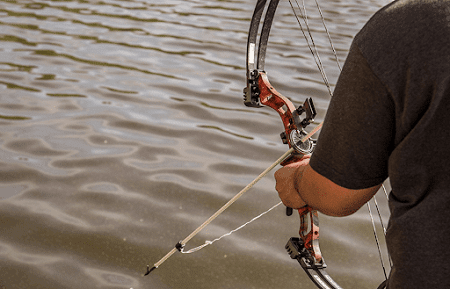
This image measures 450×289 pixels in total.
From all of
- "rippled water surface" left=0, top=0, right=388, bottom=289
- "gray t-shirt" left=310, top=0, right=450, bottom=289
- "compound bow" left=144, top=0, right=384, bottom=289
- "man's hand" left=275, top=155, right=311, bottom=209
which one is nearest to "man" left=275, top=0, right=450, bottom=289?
"gray t-shirt" left=310, top=0, right=450, bottom=289

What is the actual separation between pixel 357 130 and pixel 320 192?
0.85ft

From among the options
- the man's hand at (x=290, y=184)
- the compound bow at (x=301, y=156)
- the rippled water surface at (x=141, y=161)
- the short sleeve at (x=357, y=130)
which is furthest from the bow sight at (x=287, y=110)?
the rippled water surface at (x=141, y=161)

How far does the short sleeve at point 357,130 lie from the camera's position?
0.99 m

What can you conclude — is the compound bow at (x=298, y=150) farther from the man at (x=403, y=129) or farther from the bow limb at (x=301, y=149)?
the man at (x=403, y=129)

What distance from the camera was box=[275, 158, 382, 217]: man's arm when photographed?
3.88 ft

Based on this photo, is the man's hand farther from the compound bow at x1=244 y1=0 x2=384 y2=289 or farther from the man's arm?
the compound bow at x1=244 y1=0 x2=384 y2=289

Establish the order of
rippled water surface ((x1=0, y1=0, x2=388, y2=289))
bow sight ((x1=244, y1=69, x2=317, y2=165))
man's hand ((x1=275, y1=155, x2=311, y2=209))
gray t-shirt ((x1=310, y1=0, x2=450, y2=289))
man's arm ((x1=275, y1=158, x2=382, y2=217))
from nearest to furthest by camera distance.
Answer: gray t-shirt ((x1=310, y1=0, x2=450, y2=289)) < man's arm ((x1=275, y1=158, x2=382, y2=217)) < man's hand ((x1=275, y1=155, x2=311, y2=209)) < bow sight ((x1=244, y1=69, x2=317, y2=165)) < rippled water surface ((x1=0, y1=0, x2=388, y2=289))

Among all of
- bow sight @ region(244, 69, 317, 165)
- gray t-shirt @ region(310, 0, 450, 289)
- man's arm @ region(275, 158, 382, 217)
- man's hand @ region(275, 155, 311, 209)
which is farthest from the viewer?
bow sight @ region(244, 69, 317, 165)

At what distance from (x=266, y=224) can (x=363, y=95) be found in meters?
2.11

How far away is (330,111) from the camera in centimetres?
109

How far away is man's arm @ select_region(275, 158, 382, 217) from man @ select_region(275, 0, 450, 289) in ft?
0.19

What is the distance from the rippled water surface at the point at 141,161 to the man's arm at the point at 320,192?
45.6 inches

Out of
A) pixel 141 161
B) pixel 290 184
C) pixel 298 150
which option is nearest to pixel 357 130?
pixel 290 184

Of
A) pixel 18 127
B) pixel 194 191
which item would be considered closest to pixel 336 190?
pixel 194 191
